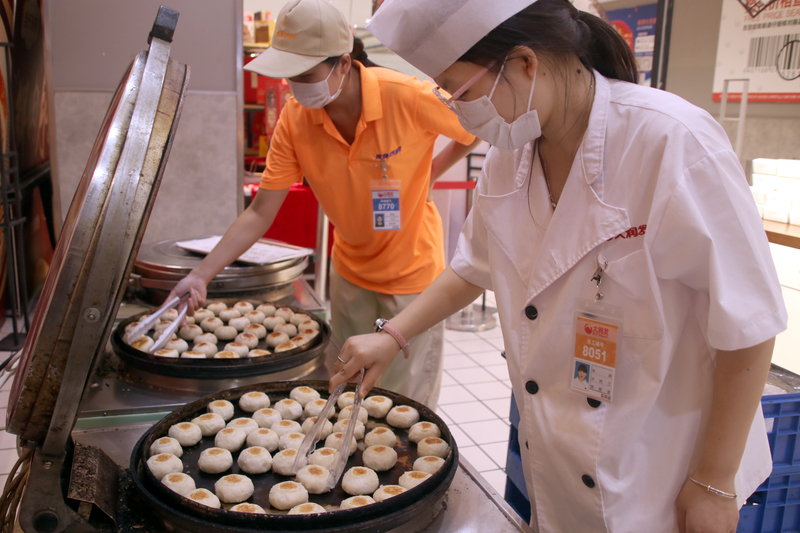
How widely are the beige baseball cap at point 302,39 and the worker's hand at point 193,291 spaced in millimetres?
693

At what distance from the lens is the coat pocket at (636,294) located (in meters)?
0.96

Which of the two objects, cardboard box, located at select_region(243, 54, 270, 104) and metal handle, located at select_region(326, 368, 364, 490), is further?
cardboard box, located at select_region(243, 54, 270, 104)

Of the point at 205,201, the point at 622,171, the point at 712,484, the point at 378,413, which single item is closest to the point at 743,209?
the point at 622,171

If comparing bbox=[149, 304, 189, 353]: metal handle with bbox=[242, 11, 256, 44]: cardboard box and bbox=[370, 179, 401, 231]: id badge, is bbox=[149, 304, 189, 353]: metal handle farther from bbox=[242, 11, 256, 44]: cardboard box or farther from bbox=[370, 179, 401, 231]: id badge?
bbox=[242, 11, 256, 44]: cardboard box

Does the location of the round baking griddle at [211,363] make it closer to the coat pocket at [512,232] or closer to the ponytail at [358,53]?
the coat pocket at [512,232]

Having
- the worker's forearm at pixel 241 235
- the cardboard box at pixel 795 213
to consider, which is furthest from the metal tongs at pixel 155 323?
the cardboard box at pixel 795 213

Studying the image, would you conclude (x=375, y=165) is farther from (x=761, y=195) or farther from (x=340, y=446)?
(x=761, y=195)

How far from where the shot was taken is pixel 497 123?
3.51ft

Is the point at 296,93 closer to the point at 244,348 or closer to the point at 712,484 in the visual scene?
the point at 244,348

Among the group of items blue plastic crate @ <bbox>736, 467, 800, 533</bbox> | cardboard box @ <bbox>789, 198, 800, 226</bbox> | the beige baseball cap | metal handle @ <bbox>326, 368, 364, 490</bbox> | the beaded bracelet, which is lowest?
blue plastic crate @ <bbox>736, 467, 800, 533</bbox>

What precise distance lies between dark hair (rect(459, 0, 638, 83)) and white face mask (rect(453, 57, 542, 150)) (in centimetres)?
5

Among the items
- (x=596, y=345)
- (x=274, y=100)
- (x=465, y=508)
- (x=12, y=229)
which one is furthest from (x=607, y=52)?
(x=274, y=100)

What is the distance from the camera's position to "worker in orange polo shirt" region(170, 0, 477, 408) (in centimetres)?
189

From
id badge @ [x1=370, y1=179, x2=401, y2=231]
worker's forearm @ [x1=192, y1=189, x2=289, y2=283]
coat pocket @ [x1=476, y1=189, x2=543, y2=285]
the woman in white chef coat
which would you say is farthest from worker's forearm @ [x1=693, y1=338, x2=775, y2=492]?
worker's forearm @ [x1=192, y1=189, x2=289, y2=283]
